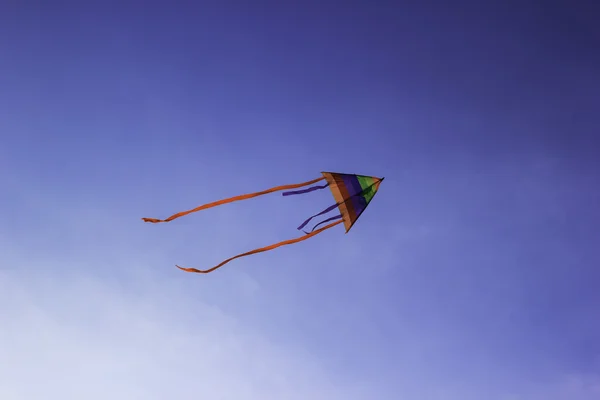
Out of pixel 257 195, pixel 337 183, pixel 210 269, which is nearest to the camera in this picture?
pixel 210 269

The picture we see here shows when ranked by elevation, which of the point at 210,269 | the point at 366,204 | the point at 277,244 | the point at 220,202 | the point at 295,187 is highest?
the point at 366,204

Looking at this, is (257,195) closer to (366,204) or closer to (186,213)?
(186,213)

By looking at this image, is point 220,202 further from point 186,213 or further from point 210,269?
point 210,269

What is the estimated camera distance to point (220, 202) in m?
12.8

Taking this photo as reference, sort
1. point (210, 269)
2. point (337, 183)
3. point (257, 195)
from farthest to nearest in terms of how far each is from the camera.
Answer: point (337, 183), point (257, 195), point (210, 269)

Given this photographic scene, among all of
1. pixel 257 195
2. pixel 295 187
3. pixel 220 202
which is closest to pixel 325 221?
pixel 295 187

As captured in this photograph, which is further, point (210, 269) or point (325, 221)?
point (325, 221)

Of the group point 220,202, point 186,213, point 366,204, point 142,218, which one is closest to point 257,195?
point 220,202

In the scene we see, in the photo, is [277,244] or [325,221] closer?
[277,244]

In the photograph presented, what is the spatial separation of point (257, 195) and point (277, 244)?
167cm

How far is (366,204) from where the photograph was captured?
51.5 ft

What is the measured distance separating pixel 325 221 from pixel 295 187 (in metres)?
1.46

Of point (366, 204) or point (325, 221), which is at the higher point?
point (366, 204)

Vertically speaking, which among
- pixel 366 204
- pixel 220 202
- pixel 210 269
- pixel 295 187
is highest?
pixel 366 204
